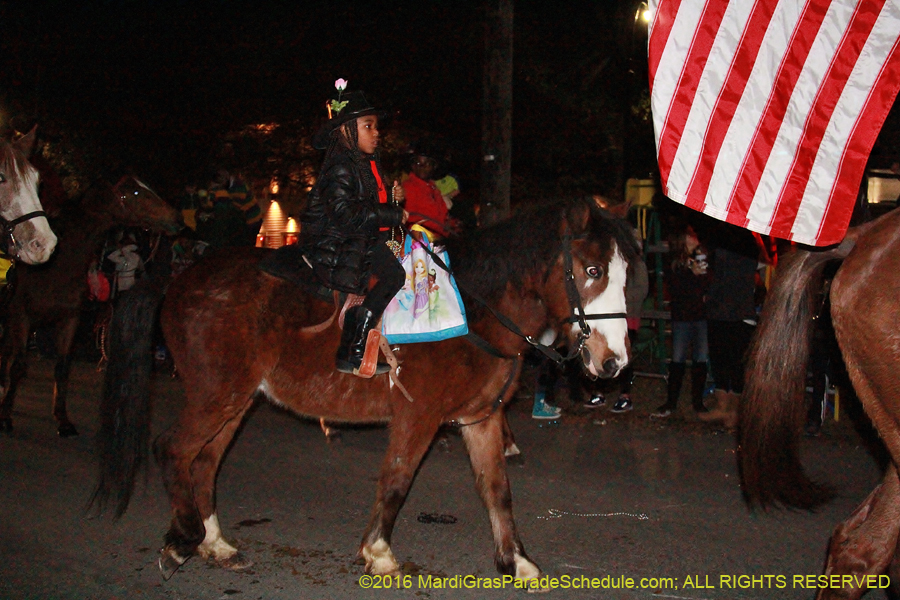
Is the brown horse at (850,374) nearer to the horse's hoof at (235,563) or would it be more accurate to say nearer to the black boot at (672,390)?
the horse's hoof at (235,563)

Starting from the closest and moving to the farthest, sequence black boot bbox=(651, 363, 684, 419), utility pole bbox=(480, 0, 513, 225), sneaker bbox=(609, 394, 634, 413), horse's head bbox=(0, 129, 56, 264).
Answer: horse's head bbox=(0, 129, 56, 264) < black boot bbox=(651, 363, 684, 419) < sneaker bbox=(609, 394, 634, 413) < utility pole bbox=(480, 0, 513, 225)

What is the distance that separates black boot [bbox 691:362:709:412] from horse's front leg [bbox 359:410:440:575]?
5247 millimetres

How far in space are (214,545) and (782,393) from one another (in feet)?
11.9

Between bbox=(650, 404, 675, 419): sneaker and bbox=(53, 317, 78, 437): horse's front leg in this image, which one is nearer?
bbox=(53, 317, 78, 437): horse's front leg

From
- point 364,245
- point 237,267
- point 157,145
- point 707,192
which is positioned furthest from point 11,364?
point 157,145

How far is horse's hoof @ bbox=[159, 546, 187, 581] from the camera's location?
4977mm

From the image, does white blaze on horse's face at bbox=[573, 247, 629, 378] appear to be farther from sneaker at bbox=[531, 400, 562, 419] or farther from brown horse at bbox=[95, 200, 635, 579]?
sneaker at bbox=[531, 400, 562, 419]

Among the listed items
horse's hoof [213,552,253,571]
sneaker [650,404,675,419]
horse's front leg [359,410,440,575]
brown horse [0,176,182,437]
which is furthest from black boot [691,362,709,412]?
brown horse [0,176,182,437]

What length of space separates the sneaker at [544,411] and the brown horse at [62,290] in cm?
508

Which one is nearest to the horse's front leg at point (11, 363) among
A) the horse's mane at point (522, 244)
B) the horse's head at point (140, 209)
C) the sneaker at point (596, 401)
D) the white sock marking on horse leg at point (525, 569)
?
the horse's head at point (140, 209)

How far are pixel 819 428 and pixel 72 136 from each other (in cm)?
1712

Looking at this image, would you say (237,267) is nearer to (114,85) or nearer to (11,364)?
(11,364)

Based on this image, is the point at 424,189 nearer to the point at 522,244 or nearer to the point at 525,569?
the point at 522,244

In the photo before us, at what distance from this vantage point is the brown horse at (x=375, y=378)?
16.3 ft
